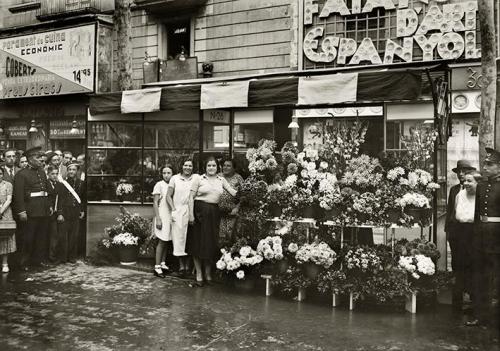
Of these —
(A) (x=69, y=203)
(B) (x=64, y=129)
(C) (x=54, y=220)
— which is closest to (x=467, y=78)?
(A) (x=69, y=203)

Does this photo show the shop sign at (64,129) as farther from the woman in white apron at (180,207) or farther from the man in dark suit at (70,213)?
the woman in white apron at (180,207)

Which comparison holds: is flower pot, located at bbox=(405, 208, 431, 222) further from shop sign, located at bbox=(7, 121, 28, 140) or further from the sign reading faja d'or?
shop sign, located at bbox=(7, 121, 28, 140)

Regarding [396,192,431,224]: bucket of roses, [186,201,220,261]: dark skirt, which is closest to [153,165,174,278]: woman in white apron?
[186,201,220,261]: dark skirt

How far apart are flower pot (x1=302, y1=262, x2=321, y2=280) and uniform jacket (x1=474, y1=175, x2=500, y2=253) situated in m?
2.18

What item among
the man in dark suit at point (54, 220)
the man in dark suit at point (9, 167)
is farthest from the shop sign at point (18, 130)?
the man in dark suit at point (54, 220)

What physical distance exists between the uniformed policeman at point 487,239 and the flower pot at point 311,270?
80.1 inches

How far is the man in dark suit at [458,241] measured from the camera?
7.57 m

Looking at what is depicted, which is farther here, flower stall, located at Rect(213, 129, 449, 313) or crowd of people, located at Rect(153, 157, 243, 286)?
crowd of people, located at Rect(153, 157, 243, 286)

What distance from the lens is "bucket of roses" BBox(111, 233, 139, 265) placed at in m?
10.4

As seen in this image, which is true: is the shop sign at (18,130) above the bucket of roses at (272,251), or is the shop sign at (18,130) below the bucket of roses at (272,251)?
above

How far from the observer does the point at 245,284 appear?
335 inches

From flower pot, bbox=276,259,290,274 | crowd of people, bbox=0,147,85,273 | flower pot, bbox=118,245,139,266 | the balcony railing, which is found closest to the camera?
flower pot, bbox=276,259,290,274

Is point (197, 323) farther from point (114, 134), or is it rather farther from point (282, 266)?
point (114, 134)

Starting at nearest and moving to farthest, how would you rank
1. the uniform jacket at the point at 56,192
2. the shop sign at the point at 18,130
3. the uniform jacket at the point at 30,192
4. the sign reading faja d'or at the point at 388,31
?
the uniform jacket at the point at 30,192
the uniform jacket at the point at 56,192
the sign reading faja d'or at the point at 388,31
the shop sign at the point at 18,130
